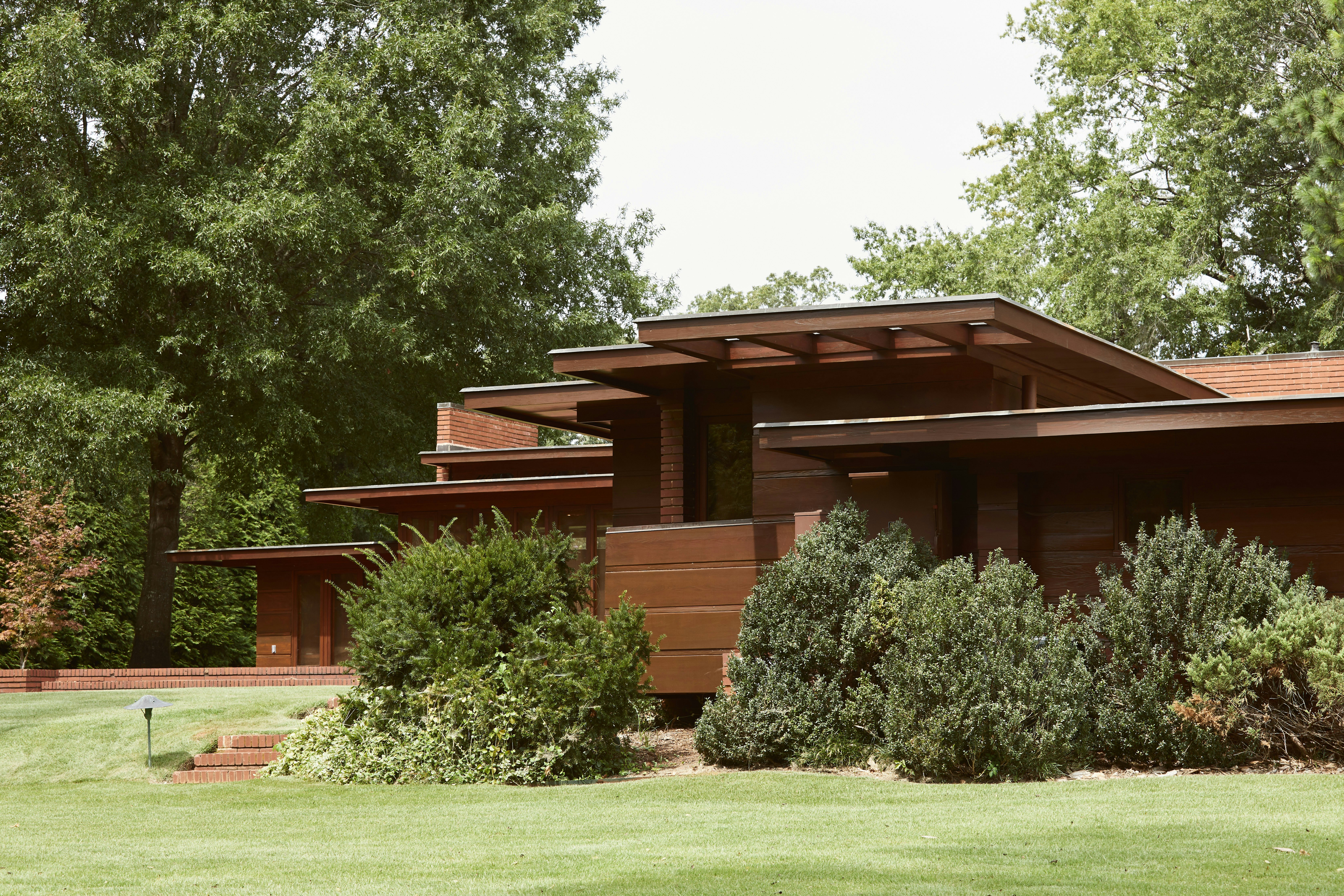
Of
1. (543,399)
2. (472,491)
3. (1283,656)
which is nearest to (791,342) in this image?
(543,399)

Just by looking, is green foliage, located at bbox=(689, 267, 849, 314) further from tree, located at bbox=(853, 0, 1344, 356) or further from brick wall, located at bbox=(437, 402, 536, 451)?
brick wall, located at bbox=(437, 402, 536, 451)

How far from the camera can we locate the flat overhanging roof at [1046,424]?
38.5ft

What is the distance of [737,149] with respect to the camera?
48781 millimetres

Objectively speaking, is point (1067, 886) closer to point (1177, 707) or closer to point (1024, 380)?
point (1177, 707)

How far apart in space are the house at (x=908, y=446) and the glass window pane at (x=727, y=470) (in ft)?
0.07

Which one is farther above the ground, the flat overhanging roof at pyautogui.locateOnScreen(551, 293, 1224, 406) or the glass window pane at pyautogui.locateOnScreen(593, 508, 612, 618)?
the flat overhanging roof at pyautogui.locateOnScreen(551, 293, 1224, 406)

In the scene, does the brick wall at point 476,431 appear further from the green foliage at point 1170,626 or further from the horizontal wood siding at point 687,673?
the green foliage at point 1170,626

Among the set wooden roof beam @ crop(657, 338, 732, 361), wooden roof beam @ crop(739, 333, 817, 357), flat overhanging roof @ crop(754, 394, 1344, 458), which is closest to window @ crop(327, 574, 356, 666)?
wooden roof beam @ crop(657, 338, 732, 361)

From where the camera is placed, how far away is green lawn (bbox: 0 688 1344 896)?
6.69 metres

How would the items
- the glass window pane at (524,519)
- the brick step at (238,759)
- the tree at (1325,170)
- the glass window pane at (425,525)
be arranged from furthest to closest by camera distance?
the glass window pane at (425,525), the glass window pane at (524,519), the tree at (1325,170), the brick step at (238,759)

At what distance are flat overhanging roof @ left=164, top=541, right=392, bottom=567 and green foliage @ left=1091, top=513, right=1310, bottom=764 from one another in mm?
16023

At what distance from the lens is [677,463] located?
15711mm

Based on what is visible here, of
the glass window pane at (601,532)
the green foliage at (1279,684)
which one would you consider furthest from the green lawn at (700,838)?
the glass window pane at (601,532)

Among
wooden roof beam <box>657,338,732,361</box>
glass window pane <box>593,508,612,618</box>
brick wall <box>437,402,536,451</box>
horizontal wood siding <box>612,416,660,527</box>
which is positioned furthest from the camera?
brick wall <box>437,402,536,451</box>
